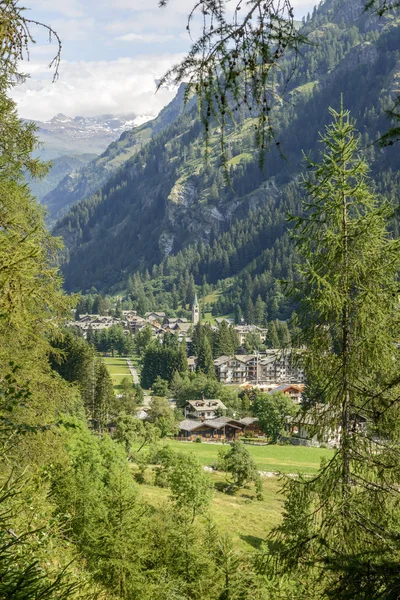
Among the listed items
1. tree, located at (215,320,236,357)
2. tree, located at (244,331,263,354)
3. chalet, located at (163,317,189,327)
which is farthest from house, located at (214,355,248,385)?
chalet, located at (163,317,189,327)

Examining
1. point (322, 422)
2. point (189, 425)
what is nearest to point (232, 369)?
point (189, 425)

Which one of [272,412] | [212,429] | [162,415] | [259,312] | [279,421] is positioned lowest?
[212,429]

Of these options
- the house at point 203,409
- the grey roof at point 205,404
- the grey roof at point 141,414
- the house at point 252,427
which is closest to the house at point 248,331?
the grey roof at point 205,404

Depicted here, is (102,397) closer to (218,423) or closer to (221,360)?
(218,423)

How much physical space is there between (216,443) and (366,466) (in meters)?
65.3

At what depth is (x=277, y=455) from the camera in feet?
199

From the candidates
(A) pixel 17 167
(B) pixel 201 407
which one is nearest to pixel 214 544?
(A) pixel 17 167

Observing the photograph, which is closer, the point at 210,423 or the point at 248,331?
the point at 210,423

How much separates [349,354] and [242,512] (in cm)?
3137

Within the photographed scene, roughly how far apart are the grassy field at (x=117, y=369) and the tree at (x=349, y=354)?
3435 inches

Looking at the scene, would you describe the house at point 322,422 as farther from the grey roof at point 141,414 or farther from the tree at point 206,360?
the tree at point 206,360

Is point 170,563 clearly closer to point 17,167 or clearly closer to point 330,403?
point 330,403

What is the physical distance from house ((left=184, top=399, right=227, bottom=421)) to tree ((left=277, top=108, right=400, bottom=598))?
73.8m

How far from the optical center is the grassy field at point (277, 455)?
5341 centimetres
